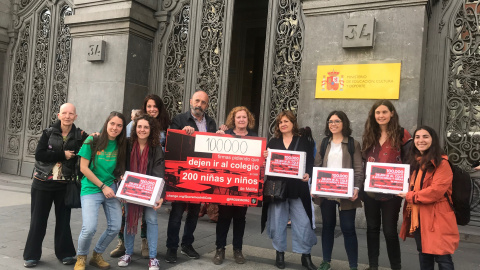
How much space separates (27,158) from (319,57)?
9.48m

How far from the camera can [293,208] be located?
494cm

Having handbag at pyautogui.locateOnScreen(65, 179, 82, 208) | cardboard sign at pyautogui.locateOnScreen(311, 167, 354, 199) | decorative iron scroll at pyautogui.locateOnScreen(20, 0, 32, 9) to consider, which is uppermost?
decorative iron scroll at pyautogui.locateOnScreen(20, 0, 32, 9)

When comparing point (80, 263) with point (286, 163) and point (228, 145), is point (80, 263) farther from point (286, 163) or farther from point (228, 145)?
point (286, 163)

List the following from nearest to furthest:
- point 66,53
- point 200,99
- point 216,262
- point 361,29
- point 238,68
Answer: point 216,262 → point 200,99 → point 361,29 → point 66,53 → point 238,68

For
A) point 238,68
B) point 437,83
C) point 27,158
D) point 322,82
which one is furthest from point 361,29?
point 27,158

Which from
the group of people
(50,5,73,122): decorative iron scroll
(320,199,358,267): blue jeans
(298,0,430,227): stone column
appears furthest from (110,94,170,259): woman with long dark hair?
(50,5,73,122): decorative iron scroll

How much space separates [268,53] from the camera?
8.73 metres

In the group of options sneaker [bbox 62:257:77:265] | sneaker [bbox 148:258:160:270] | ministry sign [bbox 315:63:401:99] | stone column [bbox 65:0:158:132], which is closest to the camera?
sneaker [bbox 148:258:160:270]

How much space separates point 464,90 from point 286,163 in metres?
4.32

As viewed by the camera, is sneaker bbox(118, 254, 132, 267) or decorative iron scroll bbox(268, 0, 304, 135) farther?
decorative iron scroll bbox(268, 0, 304, 135)

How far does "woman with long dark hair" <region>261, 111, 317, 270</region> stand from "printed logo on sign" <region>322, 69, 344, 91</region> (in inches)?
110

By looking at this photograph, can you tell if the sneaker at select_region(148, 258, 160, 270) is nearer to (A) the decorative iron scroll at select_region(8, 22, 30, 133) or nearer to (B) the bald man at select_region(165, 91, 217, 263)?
(B) the bald man at select_region(165, 91, 217, 263)

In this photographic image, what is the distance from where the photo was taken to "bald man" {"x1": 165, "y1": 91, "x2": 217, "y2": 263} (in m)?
4.98

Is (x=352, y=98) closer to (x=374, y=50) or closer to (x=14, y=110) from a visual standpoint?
(x=374, y=50)
